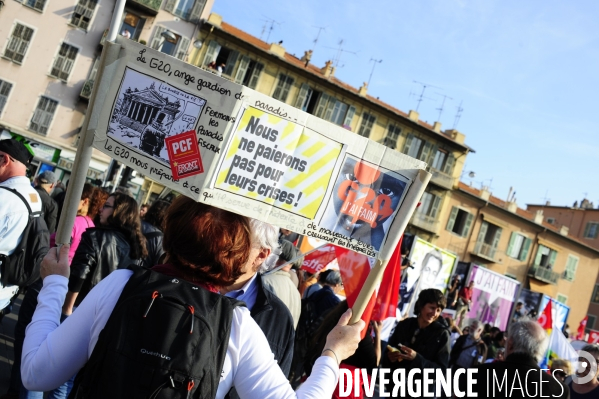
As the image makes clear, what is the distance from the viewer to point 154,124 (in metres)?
2.60

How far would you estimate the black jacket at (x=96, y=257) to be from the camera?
441cm

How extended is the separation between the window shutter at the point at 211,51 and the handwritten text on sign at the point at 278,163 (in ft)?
114

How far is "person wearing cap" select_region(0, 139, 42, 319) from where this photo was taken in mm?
3611

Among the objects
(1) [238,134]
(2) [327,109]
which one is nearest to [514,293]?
(1) [238,134]

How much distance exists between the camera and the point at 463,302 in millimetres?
17141

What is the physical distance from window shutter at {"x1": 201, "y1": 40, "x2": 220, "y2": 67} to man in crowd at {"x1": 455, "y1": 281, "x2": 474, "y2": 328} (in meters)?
23.0

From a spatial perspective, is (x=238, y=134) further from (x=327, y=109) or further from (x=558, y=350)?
(x=327, y=109)

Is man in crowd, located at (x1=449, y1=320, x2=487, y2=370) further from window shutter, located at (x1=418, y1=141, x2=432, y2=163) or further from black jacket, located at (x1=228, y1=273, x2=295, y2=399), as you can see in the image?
window shutter, located at (x1=418, y1=141, x2=432, y2=163)

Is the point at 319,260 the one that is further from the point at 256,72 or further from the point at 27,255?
the point at 256,72

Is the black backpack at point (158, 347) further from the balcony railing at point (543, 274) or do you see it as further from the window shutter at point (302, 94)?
the balcony railing at point (543, 274)

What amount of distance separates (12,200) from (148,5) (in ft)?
110

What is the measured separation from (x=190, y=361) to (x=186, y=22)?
36188mm

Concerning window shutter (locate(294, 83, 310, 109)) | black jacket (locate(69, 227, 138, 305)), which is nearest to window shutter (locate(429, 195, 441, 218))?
window shutter (locate(294, 83, 310, 109))

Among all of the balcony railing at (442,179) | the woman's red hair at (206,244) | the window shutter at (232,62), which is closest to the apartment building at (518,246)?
the balcony railing at (442,179)
